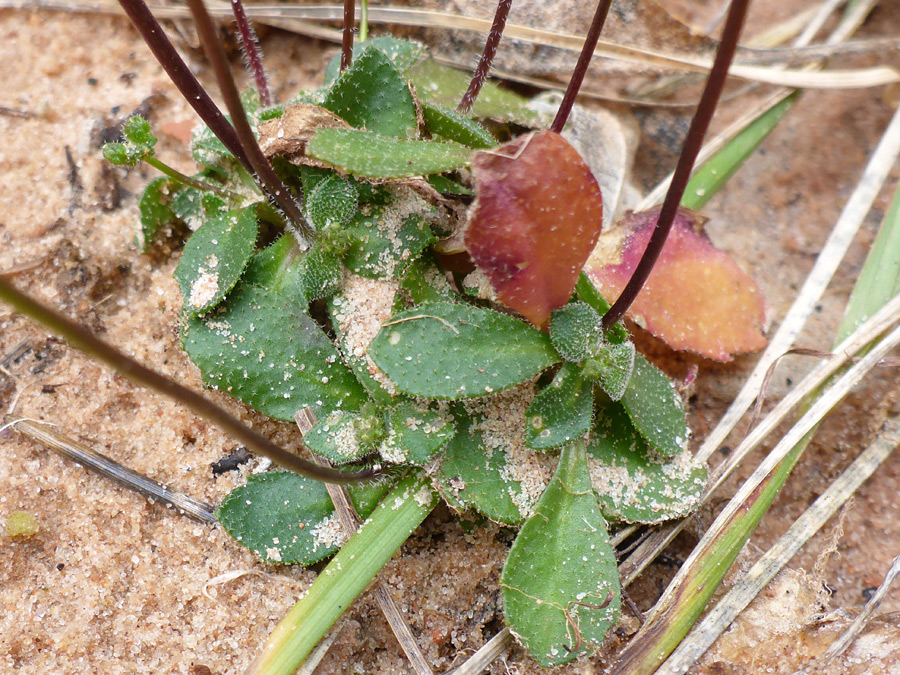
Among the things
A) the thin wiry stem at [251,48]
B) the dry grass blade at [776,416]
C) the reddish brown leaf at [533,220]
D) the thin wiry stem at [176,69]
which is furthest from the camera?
the thin wiry stem at [251,48]

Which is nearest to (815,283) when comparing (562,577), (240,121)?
(562,577)

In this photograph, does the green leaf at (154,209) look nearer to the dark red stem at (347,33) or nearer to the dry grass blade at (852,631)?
the dark red stem at (347,33)

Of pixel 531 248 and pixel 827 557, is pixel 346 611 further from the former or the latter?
pixel 827 557

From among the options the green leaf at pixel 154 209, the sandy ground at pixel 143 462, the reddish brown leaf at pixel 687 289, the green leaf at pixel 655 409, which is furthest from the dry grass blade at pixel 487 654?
the green leaf at pixel 154 209

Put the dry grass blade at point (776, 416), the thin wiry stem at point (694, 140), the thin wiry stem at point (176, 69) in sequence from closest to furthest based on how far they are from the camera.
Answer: the thin wiry stem at point (694, 140) → the thin wiry stem at point (176, 69) → the dry grass blade at point (776, 416)

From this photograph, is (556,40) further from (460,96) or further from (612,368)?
(612,368)

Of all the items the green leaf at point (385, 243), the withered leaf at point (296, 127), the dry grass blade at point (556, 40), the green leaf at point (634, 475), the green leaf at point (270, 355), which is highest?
the dry grass blade at point (556, 40)
